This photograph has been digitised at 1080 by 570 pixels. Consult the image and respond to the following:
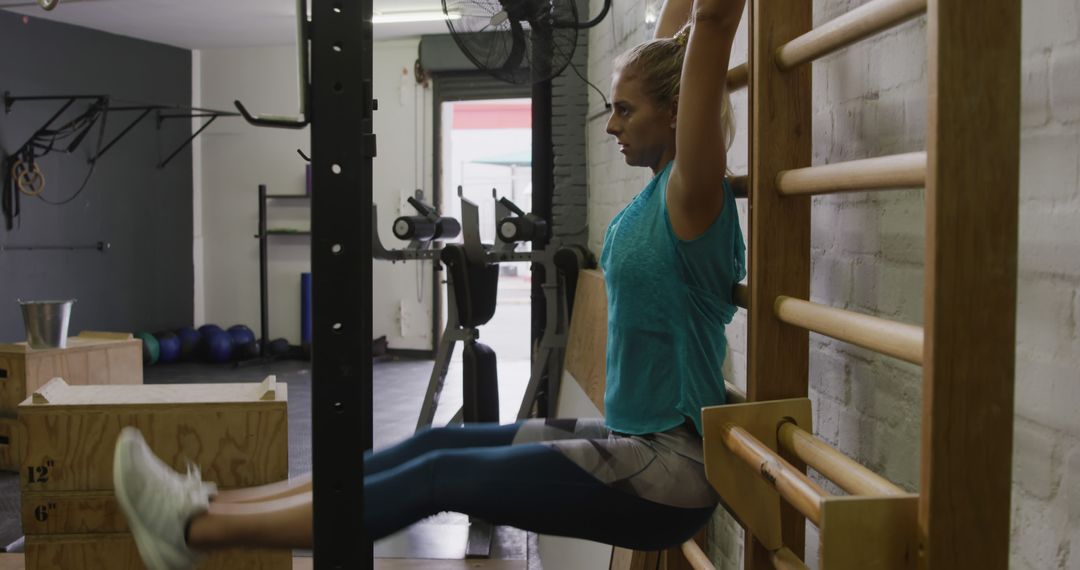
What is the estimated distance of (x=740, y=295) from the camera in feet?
4.71

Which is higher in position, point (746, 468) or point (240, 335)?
point (746, 468)

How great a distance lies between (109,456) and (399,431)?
2.44m

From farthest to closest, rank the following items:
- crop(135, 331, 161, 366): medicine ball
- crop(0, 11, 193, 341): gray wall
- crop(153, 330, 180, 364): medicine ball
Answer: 1. crop(153, 330, 180, 364): medicine ball
2. crop(135, 331, 161, 366): medicine ball
3. crop(0, 11, 193, 341): gray wall

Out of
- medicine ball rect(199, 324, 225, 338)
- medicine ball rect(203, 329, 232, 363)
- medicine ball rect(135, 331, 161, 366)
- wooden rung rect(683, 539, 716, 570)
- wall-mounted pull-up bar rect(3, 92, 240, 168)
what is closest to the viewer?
wooden rung rect(683, 539, 716, 570)

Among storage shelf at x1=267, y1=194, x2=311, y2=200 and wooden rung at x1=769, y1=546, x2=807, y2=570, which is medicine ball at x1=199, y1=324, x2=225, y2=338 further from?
wooden rung at x1=769, y1=546, x2=807, y2=570

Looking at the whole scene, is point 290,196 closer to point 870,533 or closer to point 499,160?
point 499,160

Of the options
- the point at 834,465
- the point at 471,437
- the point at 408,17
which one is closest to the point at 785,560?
the point at 834,465

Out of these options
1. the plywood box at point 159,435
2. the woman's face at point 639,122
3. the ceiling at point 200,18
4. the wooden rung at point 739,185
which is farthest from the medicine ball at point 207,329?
the wooden rung at point 739,185

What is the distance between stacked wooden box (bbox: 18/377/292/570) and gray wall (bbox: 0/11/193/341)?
14.6ft

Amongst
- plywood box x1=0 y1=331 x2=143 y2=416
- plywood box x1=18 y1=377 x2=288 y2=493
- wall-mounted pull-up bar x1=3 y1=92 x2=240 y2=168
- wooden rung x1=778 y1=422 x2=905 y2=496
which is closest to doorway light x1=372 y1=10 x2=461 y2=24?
wall-mounted pull-up bar x1=3 y1=92 x2=240 y2=168

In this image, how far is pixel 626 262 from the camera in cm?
146

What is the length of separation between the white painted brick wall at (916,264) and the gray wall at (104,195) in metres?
6.07

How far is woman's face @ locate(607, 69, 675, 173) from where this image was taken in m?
1.50

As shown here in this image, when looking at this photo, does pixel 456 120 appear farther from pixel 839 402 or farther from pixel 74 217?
pixel 839 402
